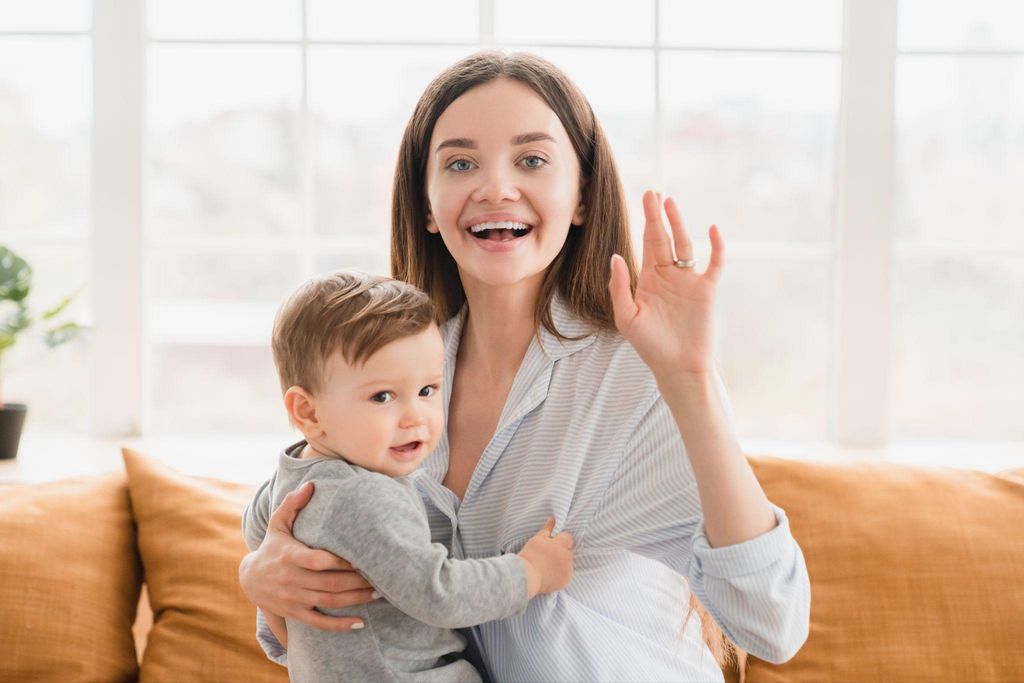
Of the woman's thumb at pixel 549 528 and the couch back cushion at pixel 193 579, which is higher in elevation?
the woman's thumb at pixel 549 528

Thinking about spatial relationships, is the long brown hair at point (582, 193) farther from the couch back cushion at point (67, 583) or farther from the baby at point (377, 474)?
the couch back cushion at point (67, 583)

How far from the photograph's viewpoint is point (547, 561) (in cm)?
Result: 154

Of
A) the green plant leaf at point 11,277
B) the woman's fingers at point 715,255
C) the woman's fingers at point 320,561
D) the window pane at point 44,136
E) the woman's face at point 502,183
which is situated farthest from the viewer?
the window pane at point 44,136

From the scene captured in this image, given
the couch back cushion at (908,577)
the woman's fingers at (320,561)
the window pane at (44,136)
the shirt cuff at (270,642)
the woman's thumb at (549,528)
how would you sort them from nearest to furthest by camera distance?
the woman's fingers at (320,561) → the woman's thumb at (549,528) → the shirt cuff at (270,642) → the couch back cushion at (908,577) → the window pane at (44,136)

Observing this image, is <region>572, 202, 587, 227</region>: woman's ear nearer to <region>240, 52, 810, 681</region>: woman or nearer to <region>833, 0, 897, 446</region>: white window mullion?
<region>240, 52, 810, 681</region>: woman

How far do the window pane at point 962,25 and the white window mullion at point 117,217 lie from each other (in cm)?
222

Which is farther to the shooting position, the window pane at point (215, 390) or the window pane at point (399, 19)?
the window pane at point (215, 390)

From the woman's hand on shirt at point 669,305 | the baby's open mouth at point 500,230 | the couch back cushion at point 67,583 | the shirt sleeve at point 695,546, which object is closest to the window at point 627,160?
the couch back cushion at point 67,583

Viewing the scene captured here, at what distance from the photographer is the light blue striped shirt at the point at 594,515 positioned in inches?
63.2

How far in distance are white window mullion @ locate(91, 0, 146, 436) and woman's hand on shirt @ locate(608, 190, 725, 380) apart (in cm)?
206

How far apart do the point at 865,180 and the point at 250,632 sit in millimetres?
2067

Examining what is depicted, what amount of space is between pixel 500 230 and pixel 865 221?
1.70 m

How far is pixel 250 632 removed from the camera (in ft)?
7.21

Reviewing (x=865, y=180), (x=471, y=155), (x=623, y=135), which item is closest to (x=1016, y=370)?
(x=865, y=180)
